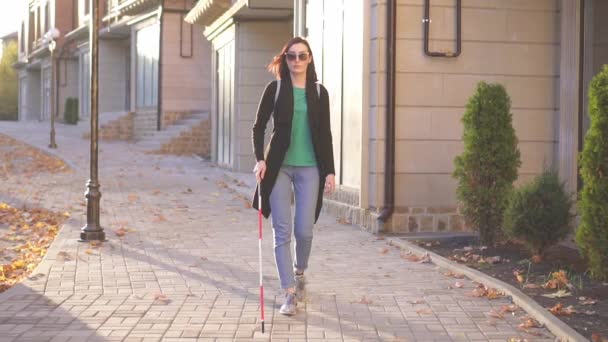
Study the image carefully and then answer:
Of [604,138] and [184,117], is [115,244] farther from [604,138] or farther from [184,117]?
[184,117]

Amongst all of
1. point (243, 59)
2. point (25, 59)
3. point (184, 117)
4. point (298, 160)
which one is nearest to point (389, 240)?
point (298, 160)

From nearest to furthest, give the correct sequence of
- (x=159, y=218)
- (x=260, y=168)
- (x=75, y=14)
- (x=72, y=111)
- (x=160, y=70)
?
(x=260, y=168) → (x=159, y=218) → (x=160, y=70) → (x=72, y=111) → (x=75, y=14)

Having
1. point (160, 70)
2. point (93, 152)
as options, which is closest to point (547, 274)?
point (93, 152)

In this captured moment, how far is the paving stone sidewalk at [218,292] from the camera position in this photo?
570cm

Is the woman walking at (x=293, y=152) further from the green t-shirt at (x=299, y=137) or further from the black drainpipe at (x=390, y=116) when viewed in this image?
the black drainpipe at (x=390, y=116)

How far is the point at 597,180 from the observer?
21.0ft

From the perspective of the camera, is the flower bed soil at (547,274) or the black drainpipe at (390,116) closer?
the flower bed soil at (547,274)

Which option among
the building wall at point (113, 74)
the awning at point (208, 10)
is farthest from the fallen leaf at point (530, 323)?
the building wall at point (113, 74)

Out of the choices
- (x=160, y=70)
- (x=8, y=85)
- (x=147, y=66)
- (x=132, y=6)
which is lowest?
(x=160, y=70)

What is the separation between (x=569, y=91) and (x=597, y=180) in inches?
165

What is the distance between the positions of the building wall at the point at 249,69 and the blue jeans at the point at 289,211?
43.0 feet

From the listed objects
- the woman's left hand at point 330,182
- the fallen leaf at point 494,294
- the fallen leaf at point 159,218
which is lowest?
the fallen leaf at point 494,294

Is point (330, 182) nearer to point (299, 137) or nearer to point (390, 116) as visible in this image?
point (299, 137)

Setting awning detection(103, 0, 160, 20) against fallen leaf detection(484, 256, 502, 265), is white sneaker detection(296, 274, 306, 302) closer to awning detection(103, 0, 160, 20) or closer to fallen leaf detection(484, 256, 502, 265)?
fallen leaf detection(484, 256, 502, 265)
